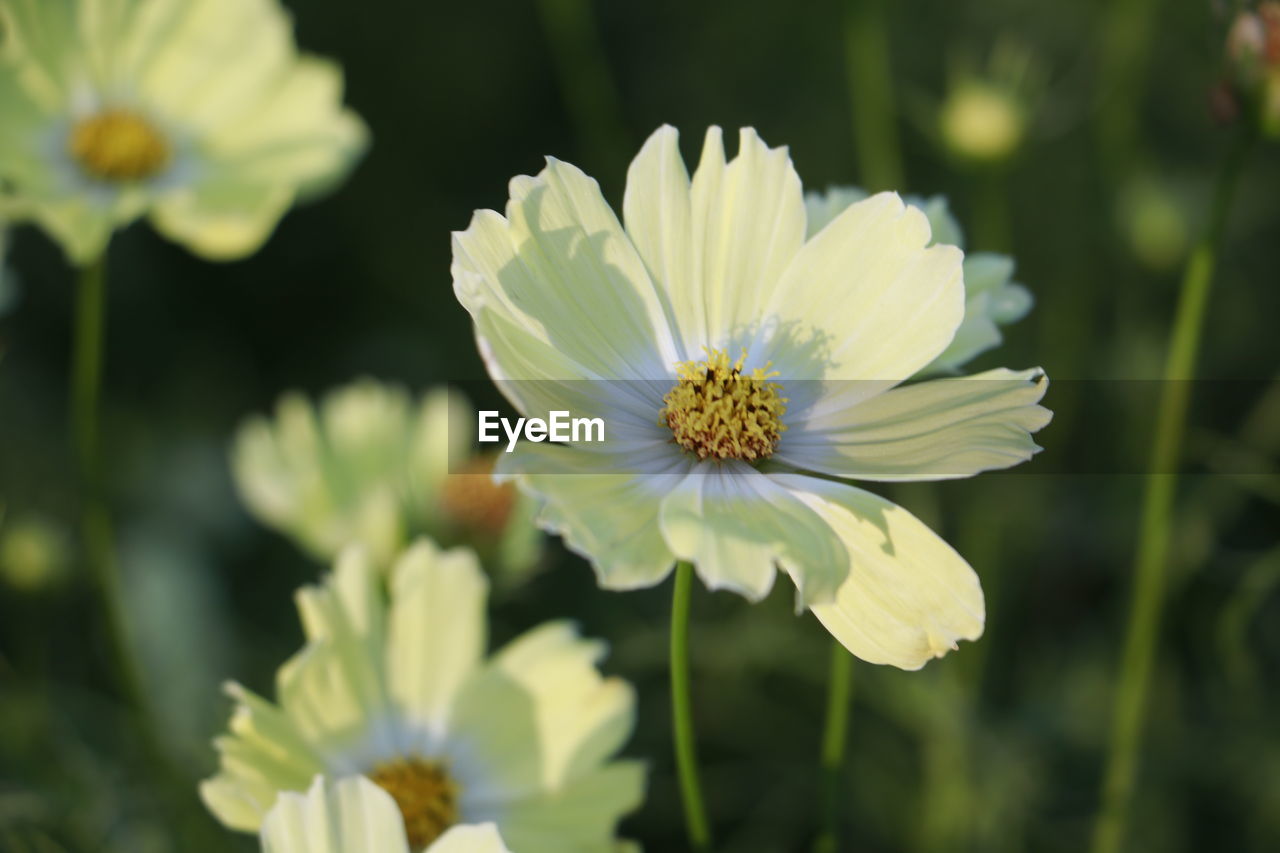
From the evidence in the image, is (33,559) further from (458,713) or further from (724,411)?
Answer: (724,411)

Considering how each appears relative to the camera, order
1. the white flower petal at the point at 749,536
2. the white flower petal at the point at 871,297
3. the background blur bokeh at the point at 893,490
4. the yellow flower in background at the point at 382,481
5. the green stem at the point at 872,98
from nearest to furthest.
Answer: the white flower petal at the point at 749,536 → the white flower petal at the point at 871,297 → the yellow flower in background at the point at 382,481 → the background blur bokeh at the point at 893,490 → the green stem at the point at 872,98

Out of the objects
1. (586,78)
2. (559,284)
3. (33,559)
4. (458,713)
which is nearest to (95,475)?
(33,559)

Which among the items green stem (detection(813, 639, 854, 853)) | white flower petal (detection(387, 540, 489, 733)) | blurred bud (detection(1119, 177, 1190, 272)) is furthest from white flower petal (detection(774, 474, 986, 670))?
blurred bud (detection(1119, 177, 1190, 272))

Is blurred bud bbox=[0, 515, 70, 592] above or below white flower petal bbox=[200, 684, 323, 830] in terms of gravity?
above

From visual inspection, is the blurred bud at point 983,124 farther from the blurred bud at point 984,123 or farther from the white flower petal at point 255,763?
the white flower petal at point 255,763

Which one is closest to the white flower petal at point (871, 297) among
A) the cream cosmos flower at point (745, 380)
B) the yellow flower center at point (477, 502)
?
the cream cosmos flower at point (745, 380)

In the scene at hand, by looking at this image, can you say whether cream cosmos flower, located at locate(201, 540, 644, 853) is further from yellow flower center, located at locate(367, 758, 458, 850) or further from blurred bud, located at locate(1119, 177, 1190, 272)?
blurred bud, located at locate(1119, 177, 1190, 272)

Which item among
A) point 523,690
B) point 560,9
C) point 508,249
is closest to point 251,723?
point 523,690
